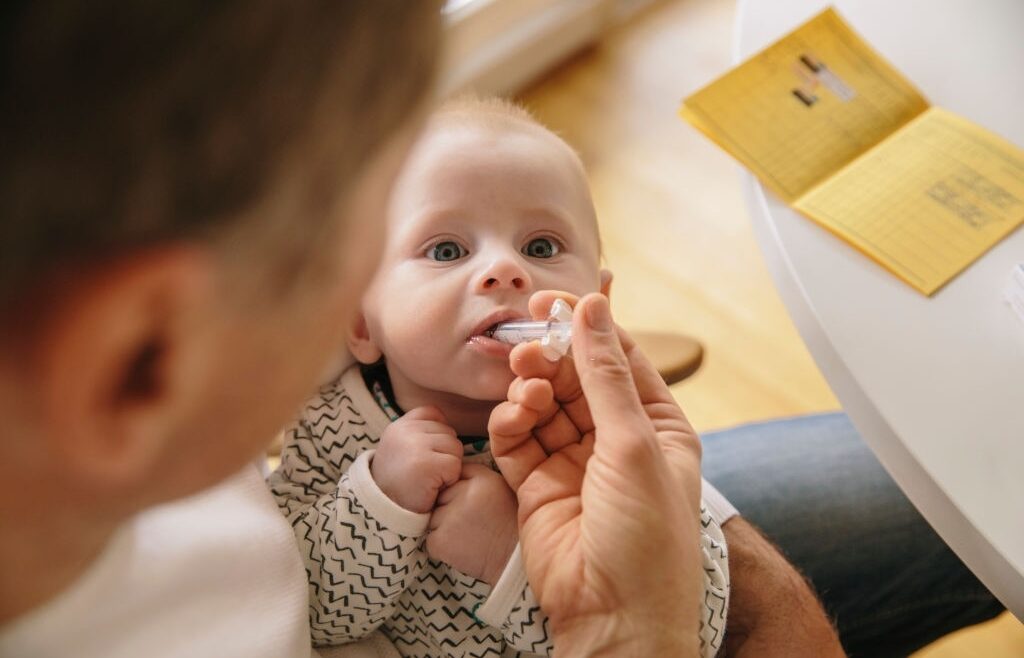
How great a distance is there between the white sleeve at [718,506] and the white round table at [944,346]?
19 centimetres

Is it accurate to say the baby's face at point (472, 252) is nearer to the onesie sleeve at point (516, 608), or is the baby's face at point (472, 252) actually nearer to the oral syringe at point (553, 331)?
the oral syringe at point (553, 331)

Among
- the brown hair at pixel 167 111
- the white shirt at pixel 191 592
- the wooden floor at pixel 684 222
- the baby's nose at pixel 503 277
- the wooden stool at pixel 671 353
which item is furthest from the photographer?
the wooden floor at pixel 684 222

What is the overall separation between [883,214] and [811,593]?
47cm

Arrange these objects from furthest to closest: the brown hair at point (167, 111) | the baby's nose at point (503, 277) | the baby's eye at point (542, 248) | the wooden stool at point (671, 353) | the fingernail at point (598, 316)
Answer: the wooden stool at point (671, 353)
the baby's eye at point (542, 248)
the baby's nose at point (503, 277)
the fingernail at point (598, 316)
the brown hair at point (167, 111)

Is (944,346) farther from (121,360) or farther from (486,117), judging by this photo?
(121,360)

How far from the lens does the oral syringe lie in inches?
35.4

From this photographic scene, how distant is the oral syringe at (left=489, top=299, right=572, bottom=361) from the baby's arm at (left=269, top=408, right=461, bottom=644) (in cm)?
16

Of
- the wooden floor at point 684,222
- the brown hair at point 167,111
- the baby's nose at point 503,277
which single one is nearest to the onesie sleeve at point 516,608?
the baby's nose at point 503,277

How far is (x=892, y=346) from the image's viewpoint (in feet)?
3.42

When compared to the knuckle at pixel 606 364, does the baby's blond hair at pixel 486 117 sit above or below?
below

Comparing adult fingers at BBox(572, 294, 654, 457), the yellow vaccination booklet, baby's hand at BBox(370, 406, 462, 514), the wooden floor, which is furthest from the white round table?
the wooden floor

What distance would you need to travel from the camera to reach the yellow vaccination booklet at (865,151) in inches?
45.8

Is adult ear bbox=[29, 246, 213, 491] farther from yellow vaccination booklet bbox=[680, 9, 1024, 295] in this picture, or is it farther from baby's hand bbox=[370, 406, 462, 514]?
yellow vaccination booklet bbox=[680, 9, 1024, 295]

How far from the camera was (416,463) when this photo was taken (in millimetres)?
919
